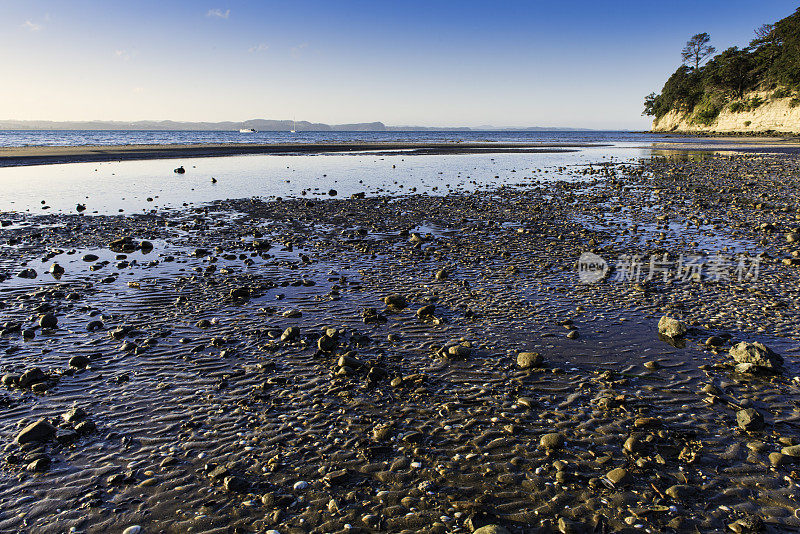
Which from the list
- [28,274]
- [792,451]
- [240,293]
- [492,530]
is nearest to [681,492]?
[792,451]

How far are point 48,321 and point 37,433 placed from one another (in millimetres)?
4814

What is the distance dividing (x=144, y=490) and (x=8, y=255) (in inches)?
628

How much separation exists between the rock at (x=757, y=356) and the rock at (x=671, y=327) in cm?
107

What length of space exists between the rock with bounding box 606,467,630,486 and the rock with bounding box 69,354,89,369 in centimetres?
910

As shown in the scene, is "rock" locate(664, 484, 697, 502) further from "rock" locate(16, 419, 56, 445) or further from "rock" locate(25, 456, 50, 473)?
"rock" locate(16, 419, 56, 445)

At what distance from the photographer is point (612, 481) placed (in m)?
5.26

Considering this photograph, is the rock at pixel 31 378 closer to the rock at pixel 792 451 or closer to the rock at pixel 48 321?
the rock at pixel 48 321

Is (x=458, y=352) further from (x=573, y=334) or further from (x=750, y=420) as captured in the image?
(x=750, y=420)

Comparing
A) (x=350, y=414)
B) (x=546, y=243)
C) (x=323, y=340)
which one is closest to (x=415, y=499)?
(x=350, y=414)

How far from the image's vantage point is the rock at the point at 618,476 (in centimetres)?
524

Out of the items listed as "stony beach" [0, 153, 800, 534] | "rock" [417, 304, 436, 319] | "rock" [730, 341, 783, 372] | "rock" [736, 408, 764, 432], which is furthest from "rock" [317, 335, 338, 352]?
"rock" [730, 341, 783, 372]

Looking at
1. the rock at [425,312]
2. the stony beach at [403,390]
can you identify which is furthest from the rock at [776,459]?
the rock at [425,312]

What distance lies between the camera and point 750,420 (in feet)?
19.9

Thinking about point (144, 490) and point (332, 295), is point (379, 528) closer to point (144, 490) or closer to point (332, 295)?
point (144, 490)
